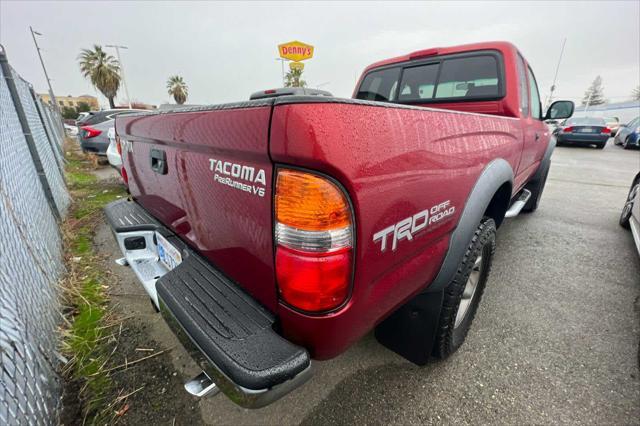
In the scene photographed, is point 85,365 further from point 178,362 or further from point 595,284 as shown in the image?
point 595,284

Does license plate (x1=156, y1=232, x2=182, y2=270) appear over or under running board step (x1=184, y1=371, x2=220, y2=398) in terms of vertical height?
over

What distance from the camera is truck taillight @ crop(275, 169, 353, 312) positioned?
0.85 meters

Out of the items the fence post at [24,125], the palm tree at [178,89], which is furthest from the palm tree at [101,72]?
the fence post at [24,125]

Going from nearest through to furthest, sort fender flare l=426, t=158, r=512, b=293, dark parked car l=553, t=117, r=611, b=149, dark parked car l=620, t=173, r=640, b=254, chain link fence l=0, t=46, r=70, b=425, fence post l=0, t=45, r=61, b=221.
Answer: chain link fence l=0, t=46, r=70, b=425
fender flare l=426, t=158, r=512, b=293
dark parked car l=620, t=173, r=640, b=254
fence post l=0, t=45, r=61, b=221
dark parked car l=553, t=117, r=611, b=149

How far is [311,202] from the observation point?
850 millimetres

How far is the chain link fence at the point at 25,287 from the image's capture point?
127 cm

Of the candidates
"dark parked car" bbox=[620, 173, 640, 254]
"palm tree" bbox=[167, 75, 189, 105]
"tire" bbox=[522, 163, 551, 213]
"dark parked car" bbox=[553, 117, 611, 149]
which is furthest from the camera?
"palm tree" bbox=[167, 75, 189, 105]

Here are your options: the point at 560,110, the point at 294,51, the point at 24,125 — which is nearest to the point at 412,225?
the point at 560,110

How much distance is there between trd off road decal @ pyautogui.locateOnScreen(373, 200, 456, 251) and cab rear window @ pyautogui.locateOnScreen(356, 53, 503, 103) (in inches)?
70.6

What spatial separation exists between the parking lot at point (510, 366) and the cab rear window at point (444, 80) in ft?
5.92

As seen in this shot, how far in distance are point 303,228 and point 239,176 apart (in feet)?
1.14

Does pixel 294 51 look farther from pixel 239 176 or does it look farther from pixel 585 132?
pixel 239 176

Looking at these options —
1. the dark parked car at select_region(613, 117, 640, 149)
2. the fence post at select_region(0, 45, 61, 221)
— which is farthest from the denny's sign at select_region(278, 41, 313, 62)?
the fence post at select_region(0, 45, 61, 221)

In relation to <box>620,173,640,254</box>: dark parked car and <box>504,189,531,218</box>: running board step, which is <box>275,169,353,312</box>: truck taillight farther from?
<box>620,173,640,254</box>: dark parked car
